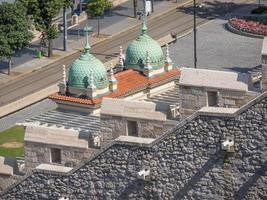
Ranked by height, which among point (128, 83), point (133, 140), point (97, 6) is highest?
point (133, 140)

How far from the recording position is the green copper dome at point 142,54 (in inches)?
2793

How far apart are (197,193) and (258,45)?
76.3m

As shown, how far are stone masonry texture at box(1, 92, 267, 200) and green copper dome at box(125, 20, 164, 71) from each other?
2491cm

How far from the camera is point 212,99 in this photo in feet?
144

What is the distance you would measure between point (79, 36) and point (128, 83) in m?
62.6

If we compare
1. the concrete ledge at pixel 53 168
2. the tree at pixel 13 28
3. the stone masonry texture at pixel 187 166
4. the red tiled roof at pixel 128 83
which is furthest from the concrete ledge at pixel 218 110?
the tree at pixel 13 28

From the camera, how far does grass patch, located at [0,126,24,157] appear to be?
84.6m

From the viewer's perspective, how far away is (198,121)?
43.4 metres

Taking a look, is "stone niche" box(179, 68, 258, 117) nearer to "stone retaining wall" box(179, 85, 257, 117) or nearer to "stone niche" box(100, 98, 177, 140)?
"stone retaining wall" box(179, 85, 257, 117)

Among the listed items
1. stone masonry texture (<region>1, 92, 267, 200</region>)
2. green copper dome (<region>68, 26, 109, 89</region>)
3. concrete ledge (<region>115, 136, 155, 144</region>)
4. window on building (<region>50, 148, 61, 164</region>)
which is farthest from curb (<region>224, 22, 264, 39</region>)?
concrete ledge (<region>115, 136, 155, 144</region>)

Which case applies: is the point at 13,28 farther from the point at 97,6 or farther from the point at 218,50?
the point at 218,50

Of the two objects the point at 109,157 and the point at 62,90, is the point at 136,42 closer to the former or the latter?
the point at 62,90

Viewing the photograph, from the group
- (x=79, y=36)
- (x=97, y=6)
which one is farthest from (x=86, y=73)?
(x=97, y=6)

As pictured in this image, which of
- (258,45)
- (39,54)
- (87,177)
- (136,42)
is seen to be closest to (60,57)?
(39,54)
